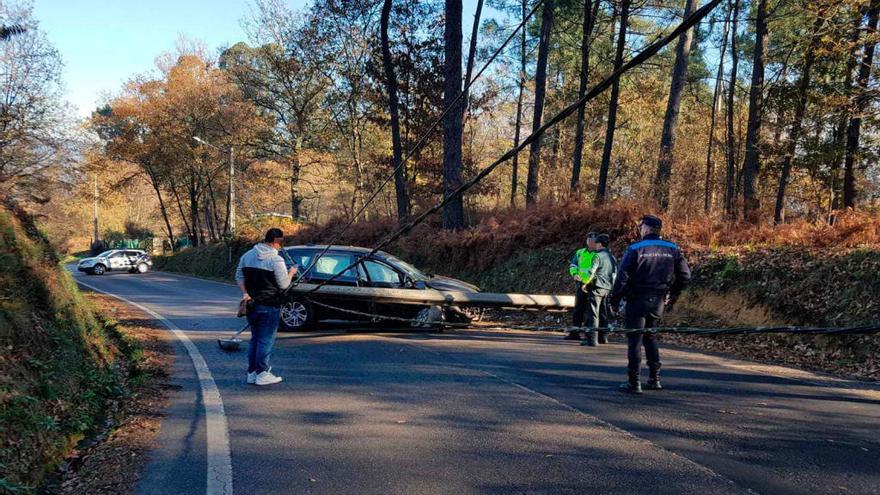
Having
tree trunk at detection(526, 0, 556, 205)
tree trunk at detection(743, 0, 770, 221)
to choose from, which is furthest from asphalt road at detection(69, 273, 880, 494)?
tree trunk at detection(526, 0, 556, 205)

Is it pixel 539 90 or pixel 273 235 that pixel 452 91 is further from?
pixel 273 235

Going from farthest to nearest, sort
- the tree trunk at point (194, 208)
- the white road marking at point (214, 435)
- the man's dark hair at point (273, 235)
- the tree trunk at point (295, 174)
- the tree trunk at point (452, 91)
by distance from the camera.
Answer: the tree trunk at point (194, 208) < the tree trunk at point (295, 174) < the tree trunk at point (452, 91) < the man's dark hair at point (273, 235) < the white road marking at point (214, 435)

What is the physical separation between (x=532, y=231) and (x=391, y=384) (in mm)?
10421

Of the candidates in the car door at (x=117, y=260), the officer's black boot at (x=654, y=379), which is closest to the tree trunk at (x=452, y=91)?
the officer's black boot at (x=654, y=379)

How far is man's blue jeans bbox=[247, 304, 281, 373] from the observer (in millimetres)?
6961

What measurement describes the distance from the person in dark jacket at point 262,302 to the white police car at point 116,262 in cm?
3828

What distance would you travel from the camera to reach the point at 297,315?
35.5 ft

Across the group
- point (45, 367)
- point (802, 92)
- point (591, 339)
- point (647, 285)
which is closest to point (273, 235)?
A: point (45, 367)

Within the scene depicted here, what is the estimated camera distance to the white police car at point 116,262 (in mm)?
39344

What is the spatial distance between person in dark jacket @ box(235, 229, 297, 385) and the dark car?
319 cm

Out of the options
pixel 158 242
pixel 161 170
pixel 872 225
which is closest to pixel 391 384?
pixel 872 225

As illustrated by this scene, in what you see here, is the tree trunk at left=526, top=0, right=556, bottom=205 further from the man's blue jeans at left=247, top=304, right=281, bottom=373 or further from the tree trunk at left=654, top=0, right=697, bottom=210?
the man's blue jeans at left=247, top=304, right=281, bottom=373

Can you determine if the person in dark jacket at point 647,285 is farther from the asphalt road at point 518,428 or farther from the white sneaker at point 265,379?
the white sneaker at point 265,379

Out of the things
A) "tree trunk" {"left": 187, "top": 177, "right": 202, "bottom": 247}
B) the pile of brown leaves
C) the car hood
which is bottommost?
the pile of brown leaves
